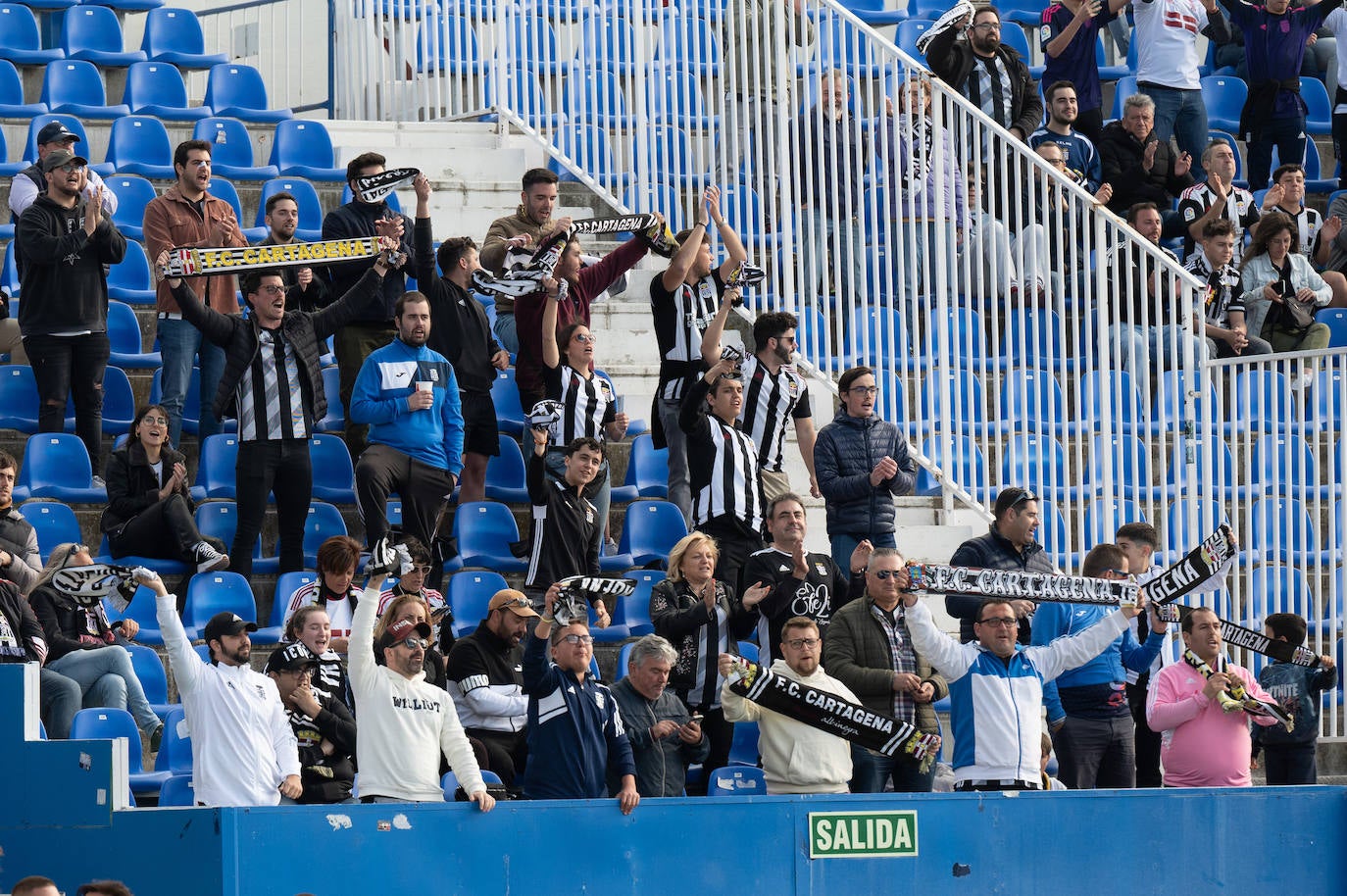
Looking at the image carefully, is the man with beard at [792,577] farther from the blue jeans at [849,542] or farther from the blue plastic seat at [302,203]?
the blue plastic seat at [302,203]

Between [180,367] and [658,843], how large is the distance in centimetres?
431

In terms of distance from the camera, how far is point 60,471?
476 inches

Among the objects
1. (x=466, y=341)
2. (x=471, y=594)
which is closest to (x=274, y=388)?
(x=466, y=341)

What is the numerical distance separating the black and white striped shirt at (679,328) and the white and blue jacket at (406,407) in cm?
123

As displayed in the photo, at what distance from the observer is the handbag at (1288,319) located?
14.4 m

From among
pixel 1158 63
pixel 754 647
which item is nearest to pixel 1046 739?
pixel 754 647

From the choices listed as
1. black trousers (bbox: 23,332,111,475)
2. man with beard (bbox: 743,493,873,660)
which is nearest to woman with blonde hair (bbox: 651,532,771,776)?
man with beard (bbox: 743,493,873,660)

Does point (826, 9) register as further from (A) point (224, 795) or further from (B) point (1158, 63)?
(A) point (224, 795)

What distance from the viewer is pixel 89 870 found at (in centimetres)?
916

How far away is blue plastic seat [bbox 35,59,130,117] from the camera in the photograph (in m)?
15.3

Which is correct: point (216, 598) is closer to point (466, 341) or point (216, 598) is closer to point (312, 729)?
point (312, 729)

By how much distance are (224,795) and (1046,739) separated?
12.0 ft

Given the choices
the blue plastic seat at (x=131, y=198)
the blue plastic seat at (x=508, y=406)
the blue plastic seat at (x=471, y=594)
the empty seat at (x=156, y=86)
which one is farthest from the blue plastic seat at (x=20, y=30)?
the blue plastic seat at (x=471, y=594)

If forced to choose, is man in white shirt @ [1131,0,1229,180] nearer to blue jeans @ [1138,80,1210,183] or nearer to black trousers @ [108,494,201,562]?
blue jeans @ [1138,80,1210,183]
